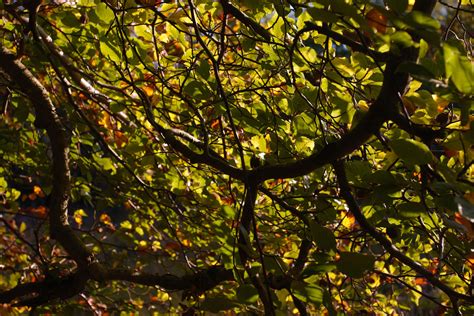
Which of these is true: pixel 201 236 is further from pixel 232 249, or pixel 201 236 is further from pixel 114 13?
pixel 232 249

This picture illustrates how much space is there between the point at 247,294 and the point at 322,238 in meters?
0.21

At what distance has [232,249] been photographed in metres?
1.25

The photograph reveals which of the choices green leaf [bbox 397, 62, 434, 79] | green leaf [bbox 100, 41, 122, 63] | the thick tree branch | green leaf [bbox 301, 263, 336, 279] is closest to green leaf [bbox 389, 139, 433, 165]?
green leaf [bbox 397, 62, 434, 79]

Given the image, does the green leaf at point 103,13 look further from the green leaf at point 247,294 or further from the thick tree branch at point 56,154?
the green leaf at point 247,294

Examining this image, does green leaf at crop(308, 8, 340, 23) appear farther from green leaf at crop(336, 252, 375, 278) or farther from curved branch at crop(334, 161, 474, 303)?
curved branch at crop(334, 161, 474, 303)

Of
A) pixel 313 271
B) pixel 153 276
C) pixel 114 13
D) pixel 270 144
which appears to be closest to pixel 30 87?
pixel 114 13

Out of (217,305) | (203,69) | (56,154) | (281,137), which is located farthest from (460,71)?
(56,154)

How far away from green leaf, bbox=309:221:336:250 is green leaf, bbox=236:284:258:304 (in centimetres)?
18

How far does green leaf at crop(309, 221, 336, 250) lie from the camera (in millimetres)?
1201

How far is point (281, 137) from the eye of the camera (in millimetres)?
1919

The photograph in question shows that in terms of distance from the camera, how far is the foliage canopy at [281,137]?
104 centimetres

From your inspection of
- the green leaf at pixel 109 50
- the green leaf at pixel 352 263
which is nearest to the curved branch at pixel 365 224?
the green leaf at pixel 352 263

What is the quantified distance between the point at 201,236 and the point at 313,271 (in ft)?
6.69

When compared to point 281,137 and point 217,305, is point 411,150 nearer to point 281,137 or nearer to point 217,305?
point 217,305
